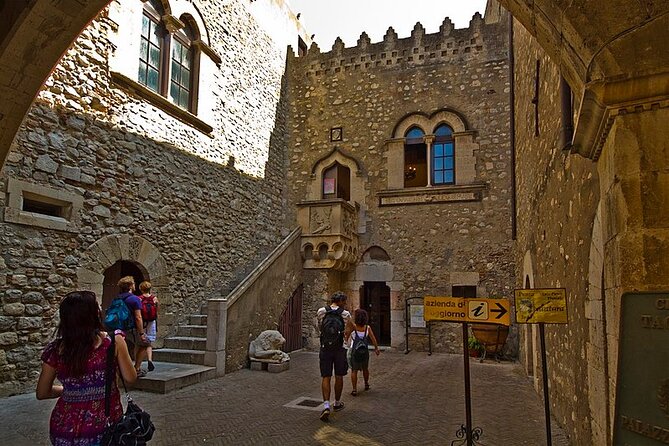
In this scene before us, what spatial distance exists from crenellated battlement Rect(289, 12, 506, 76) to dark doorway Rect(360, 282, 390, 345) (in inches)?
244

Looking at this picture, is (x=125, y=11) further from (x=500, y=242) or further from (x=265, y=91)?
(x=500, y=242)

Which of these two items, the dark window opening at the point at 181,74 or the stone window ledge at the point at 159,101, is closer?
the stone window ledge at the point at 159,101

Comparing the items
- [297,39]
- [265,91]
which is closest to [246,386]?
[265,91]

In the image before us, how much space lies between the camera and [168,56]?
854 centimetres

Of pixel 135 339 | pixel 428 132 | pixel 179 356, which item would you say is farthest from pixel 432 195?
pixel 135 339

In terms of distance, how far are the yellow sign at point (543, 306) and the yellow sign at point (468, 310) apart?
31 centimetres

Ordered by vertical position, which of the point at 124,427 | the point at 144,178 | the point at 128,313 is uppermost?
the point at 144,178

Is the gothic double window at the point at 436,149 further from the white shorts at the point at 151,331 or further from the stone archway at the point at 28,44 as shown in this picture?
the stone archway at the point at 28,44

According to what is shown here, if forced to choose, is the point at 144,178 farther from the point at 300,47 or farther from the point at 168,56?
the point at 300,47

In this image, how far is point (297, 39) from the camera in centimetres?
1465

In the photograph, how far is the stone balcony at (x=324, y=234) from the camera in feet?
34.7

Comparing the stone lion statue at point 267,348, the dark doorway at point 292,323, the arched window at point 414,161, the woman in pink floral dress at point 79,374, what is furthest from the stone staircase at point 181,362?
the arched window at point 414,161

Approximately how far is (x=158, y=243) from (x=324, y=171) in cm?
591

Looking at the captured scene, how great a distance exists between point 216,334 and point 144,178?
3.01 m
